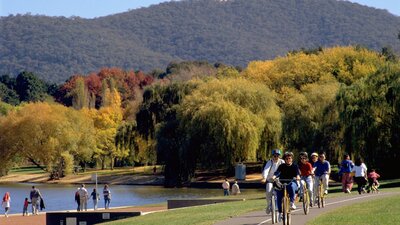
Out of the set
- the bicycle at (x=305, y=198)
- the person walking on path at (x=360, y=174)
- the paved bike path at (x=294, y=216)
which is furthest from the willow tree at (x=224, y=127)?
the bicycle at (x=305, y=198)

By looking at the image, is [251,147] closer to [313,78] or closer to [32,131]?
[313,78]

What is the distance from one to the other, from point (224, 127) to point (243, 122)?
177cm

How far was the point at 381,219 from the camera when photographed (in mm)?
22109

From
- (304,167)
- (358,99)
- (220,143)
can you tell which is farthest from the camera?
(220,143)

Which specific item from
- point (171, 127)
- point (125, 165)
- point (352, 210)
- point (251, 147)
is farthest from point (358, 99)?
point (125, 165)

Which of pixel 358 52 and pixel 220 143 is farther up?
pixel 358 52

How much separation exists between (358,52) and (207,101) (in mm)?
28941

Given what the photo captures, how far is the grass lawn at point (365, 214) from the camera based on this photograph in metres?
21.9

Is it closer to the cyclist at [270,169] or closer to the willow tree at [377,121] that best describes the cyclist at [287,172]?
the cyclist at [270,169]

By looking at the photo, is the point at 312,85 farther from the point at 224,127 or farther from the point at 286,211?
the point at 286,211

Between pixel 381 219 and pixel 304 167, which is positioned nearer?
pixel 381 219

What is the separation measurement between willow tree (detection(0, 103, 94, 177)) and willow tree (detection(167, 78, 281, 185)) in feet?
77.1

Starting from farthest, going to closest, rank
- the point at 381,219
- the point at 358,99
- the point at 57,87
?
the point at 57,87 < the point at 358,99 < the point at 381,219

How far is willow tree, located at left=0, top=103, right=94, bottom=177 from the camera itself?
308 feet
